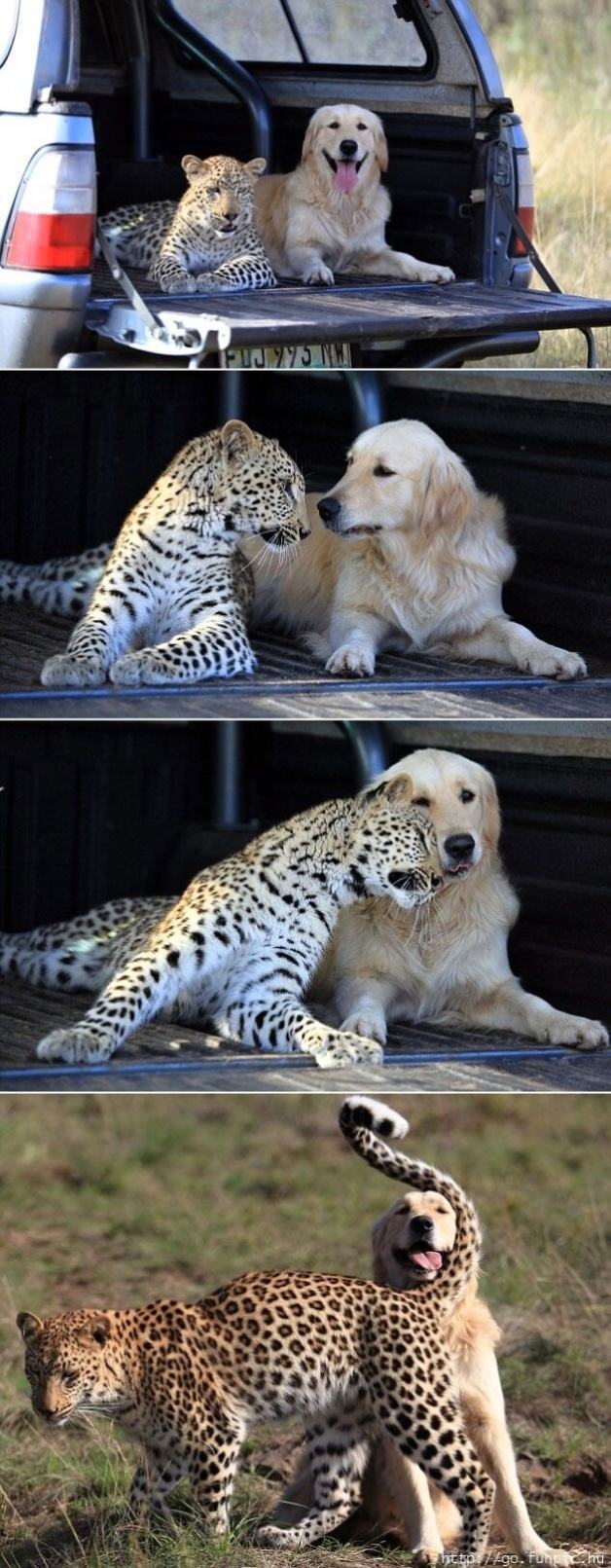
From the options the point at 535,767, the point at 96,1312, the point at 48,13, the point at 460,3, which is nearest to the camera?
the point at 96,1312

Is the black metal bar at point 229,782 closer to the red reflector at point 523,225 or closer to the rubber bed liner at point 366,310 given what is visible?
the rubber bed liner at point 366,310

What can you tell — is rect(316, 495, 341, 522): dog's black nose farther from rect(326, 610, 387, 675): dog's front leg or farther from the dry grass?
the dry grass

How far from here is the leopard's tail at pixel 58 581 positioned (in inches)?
157

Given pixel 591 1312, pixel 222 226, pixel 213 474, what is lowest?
pixel 591 1312

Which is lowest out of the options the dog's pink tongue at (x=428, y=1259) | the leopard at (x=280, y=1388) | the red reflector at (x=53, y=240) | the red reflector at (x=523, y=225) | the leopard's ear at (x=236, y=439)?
the leopard at (x=280, y=1388)

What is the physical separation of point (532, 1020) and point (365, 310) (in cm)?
228

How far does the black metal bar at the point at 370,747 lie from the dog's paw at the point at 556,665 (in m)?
0.32

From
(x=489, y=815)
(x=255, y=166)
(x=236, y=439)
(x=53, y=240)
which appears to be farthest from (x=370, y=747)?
(x=255, y=166)

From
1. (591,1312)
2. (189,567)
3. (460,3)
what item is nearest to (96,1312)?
(189,567)

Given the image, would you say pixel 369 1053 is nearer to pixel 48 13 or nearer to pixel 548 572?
pixel 548 572

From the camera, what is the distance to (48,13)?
510 cm

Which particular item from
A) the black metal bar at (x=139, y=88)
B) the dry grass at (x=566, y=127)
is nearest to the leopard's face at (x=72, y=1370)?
the black metal bar at (x=139, y=88)

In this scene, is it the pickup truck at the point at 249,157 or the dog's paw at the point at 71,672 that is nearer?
the dog's paw at the point at 71,672

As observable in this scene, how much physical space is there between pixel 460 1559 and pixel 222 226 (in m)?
3.82
